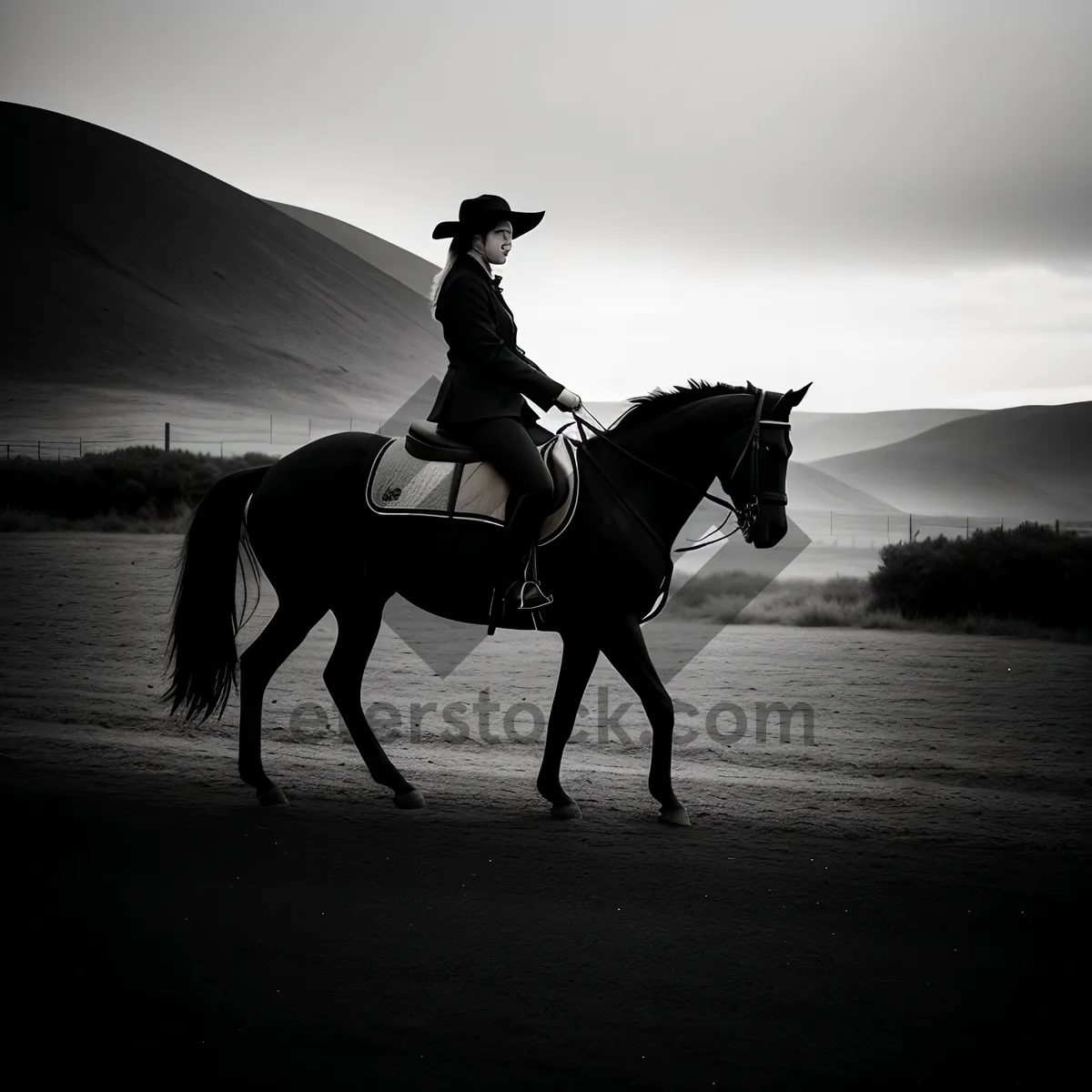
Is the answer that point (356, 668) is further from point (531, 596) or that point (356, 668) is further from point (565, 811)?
point (565, 811)

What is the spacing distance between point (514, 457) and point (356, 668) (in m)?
1.53

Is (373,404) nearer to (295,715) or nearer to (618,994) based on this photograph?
(295,715)

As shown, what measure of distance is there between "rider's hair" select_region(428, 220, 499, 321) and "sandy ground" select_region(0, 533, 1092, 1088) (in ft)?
8.77

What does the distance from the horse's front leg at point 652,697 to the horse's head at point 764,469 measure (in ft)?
2.54

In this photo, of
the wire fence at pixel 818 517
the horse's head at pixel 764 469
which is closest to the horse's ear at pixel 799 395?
the horse's head at pixel 764 469

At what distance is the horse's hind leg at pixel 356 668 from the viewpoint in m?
5.48

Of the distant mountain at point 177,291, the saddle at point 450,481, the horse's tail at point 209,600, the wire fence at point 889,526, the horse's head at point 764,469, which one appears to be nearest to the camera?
the horse's head at point 764,469

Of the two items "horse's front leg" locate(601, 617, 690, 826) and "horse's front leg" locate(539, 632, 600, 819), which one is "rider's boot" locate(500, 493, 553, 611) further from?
"horse's front leg" locate(601, 617, 690, 826)

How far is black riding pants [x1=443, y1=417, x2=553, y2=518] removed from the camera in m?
4.93

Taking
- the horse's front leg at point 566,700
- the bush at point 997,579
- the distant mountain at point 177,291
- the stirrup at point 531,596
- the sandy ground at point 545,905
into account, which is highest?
the distant mountain at point 177,291

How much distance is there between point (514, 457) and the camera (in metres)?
4.95

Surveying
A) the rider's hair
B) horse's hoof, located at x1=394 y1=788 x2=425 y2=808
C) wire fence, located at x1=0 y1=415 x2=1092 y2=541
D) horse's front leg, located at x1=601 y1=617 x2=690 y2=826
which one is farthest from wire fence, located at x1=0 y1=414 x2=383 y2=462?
horse's front leg, located at x1=601 y1=617 x2=690 y2=826

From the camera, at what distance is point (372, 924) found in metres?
3.68

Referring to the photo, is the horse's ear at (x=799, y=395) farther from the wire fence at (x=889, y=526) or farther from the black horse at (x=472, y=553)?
the wire fence at (x=889, y=526)
